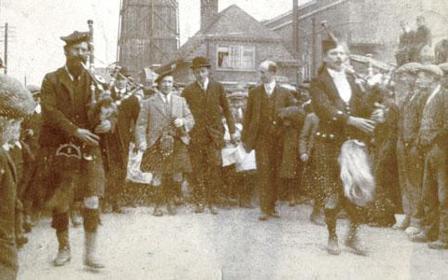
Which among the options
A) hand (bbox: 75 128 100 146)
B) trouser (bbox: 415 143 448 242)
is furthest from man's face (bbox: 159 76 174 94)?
trouser (bbox: 415 143 448 242)

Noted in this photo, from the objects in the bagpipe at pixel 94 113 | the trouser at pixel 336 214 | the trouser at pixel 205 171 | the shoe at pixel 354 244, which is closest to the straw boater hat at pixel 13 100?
the bagpipe at pixel 94 113

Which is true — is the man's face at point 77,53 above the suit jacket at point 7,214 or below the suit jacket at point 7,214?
above

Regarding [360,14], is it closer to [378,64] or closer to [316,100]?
[378,64]

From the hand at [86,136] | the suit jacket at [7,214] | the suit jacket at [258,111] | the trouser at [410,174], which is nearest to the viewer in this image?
the suit jacket at [7,214]

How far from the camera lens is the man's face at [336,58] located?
5.00 m

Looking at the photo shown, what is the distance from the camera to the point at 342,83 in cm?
501

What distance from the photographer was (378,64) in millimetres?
5402

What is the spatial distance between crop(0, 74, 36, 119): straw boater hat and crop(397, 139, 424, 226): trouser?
11.5 feet

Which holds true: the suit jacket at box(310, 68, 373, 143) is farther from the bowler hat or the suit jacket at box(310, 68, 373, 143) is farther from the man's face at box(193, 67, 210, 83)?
the man's face at box(193, 67, 210, 83)

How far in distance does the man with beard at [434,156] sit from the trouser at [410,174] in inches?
6.5

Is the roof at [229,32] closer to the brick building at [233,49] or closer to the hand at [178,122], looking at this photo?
the brick building at [233,49]

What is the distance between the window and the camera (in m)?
6.20

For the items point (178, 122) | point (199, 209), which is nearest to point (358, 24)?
point (178, 122)

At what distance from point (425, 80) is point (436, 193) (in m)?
0.95
